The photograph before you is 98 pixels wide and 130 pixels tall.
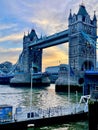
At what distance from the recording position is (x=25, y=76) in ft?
380

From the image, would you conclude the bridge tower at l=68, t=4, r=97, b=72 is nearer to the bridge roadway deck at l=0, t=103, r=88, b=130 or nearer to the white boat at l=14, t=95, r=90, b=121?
the white boat at l=14, t=95, r=90, b=121

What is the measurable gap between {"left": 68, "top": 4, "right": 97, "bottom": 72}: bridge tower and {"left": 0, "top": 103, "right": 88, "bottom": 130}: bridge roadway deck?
61732 millimetres

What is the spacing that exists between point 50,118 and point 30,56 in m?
113

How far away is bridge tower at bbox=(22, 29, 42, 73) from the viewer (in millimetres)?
134000

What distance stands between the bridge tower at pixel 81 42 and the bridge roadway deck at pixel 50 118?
61.7m

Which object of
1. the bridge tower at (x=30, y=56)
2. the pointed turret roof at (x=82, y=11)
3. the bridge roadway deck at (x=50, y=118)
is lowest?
the bridge roadway deck at (x=50, y=118)

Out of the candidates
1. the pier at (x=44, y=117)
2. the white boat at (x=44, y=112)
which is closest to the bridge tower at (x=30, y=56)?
the white boat at (x=44, y=112)

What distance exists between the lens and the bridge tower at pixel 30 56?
5276 inches

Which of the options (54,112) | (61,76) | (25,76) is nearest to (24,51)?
(25,76)

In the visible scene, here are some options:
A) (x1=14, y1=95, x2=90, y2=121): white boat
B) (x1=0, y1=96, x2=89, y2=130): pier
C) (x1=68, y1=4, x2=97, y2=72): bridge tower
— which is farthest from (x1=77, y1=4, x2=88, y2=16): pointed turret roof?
(x1=0, y1=96, x2=89, y2=130): pier

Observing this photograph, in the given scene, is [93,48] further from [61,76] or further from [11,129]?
[11,129]

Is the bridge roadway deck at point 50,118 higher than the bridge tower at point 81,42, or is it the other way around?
the bridge tower at point 81,42

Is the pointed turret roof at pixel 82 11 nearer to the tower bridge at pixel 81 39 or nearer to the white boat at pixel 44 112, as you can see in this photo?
the tower bridge at pixel 81 39

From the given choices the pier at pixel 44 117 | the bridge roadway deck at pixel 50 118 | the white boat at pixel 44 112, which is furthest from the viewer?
the white boat at pixel 44 112
